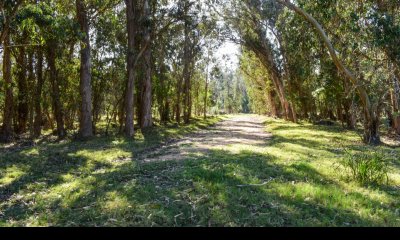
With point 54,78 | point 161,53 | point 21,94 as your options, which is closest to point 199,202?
point 54,78

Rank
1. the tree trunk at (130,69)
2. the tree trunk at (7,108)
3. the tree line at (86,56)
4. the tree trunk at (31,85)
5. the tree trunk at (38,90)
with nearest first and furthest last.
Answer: the tree line at (86,56)
the tree trunk at (130,69)
the tree trunk at (7,108)
the tree trunk at (38,90)
the tree trunk at (31,85)

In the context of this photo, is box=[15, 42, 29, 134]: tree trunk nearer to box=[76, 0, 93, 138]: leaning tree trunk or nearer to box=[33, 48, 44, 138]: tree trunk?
box=[33, 48, 44, 138]: tree trunk

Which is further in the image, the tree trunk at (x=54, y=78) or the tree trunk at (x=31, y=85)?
the tree trunk at (x=31, y=85)

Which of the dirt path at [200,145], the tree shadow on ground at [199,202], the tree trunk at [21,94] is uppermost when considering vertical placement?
the tree trunk at [21,94]

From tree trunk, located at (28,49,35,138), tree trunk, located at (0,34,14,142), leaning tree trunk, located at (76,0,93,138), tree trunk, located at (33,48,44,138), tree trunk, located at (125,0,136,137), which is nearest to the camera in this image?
leaning tree trunk, located at (76,0,93,138)

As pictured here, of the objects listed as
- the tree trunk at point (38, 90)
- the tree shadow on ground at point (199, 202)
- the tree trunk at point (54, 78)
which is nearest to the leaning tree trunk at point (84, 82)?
the tree trunk at point (54, 78)

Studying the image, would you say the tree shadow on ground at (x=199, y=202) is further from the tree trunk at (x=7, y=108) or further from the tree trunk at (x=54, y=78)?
the tree trunk at (x=7, y=108)

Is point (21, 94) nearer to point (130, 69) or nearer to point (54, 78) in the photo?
point (54, 78)

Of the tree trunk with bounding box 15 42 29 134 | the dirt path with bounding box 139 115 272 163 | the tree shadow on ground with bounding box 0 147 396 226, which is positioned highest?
the tree trunk with bounding box 15 42 29 134

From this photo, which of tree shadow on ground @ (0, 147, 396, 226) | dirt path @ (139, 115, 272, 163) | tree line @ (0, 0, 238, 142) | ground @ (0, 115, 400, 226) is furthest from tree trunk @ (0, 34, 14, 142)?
tree shadow on ground @ (0, 147, 396, 226)

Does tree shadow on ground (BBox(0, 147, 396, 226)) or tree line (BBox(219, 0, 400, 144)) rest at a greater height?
tree line (BBox(219, 0, 400, 144))
